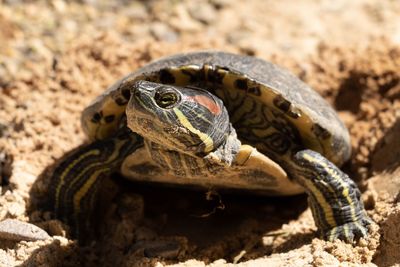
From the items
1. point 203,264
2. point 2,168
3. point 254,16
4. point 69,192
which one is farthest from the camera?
point 254,16

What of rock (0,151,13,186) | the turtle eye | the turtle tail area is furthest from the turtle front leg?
rock (0,151,13,186)

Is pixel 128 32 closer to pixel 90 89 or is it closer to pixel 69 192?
pixel 90 89

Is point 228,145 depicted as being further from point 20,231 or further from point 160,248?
point 20,231

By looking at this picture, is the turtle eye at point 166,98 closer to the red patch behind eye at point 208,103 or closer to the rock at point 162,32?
the red patch behind eye at point 208,103

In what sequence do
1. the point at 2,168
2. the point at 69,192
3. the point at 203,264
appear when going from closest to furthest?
the point at 203,264 → the point at 69,192 → the point at 2,168

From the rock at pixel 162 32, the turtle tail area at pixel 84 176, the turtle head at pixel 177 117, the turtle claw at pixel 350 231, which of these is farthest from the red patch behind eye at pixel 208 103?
the rock at pixel 162 32

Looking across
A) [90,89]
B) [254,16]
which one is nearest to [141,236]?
[90,89]
